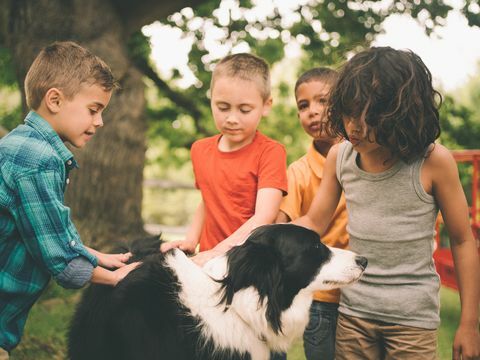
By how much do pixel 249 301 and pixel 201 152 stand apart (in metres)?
1.09

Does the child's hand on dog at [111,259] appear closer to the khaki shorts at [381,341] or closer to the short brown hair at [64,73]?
the short brown hair at [64,73]

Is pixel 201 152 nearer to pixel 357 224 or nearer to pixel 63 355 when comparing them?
pixel 357 224

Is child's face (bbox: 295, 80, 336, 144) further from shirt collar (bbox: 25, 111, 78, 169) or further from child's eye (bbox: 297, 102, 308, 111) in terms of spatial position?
shirt collar (bbox: 25, 111, 78, 169)

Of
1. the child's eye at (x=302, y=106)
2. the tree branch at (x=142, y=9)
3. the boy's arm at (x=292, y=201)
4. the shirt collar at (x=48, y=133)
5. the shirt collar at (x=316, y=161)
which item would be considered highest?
the tree branch at (x=142, y=9)

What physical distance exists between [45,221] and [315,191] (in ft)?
5.07

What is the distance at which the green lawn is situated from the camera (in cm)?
436

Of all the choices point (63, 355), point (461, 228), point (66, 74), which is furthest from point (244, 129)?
point (63, 355)

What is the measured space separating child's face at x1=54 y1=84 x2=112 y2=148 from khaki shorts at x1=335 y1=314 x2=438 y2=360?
5.06 ft

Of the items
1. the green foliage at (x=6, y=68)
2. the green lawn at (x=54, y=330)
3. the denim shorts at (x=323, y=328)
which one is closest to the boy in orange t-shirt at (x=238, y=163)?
the denim shorts at (x=323, y=328)

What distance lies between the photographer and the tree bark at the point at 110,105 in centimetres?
648

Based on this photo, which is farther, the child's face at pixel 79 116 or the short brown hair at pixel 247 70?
the short brown hair at pixel 247 70

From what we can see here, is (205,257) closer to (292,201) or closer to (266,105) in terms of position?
(292,201)

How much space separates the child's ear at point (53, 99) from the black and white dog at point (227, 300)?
87 cm

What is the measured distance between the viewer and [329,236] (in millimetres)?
3029
